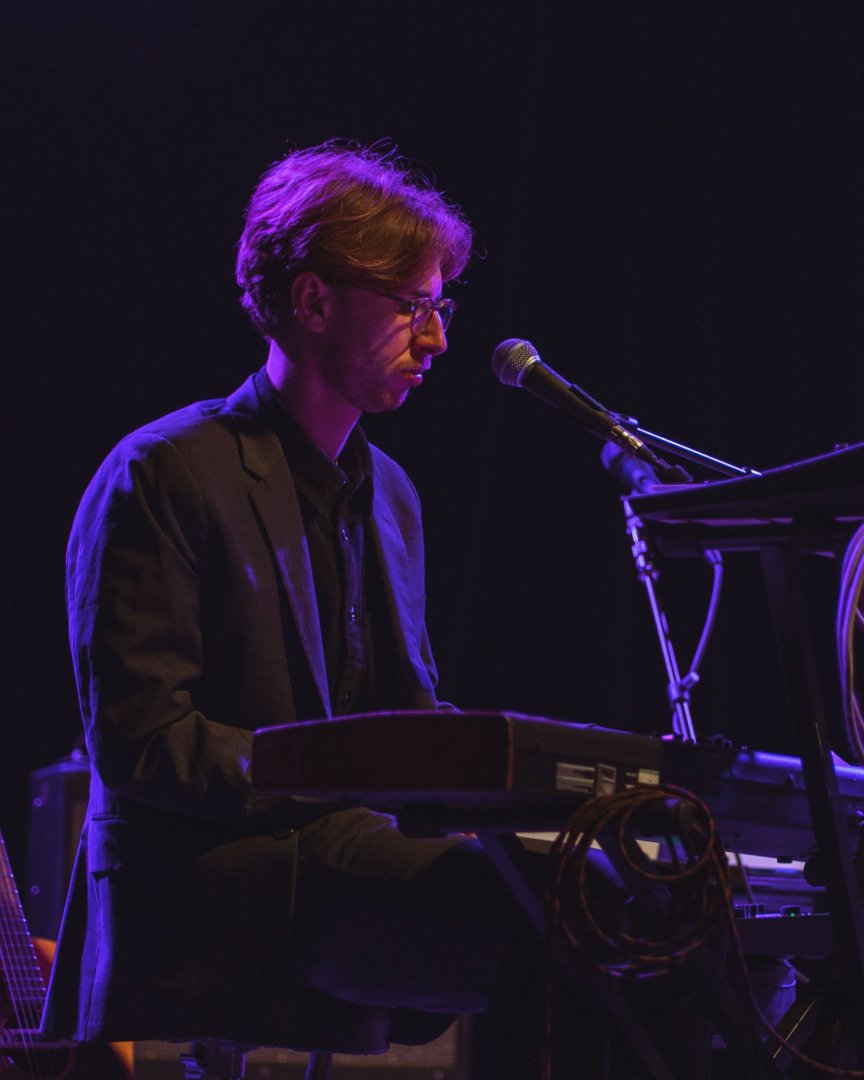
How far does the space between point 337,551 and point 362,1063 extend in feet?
5.68

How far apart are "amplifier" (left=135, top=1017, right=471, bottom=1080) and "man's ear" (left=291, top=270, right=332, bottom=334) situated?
1968mm

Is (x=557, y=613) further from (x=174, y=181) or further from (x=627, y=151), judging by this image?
(x=174, y=181)

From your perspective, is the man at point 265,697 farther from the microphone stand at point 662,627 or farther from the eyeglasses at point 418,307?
the microphone stand at point 662,627

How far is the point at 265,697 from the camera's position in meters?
2.02

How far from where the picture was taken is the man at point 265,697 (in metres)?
1.84

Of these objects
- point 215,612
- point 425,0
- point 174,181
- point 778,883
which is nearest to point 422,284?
point 215,612

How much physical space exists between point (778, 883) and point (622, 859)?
6.41ft

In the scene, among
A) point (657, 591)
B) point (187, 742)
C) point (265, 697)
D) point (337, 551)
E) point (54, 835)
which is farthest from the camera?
point (54, 835)

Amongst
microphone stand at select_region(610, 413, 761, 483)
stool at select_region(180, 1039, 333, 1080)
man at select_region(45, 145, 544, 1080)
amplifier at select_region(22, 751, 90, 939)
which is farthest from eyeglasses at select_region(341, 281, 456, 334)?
amplifier at select_region(22, 751, 90, 939)

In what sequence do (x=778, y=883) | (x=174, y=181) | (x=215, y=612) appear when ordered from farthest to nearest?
(x=174, y=181) → (x=778, y=883) → (x=215, y=612)

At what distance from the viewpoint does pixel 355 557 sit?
234 centimetres

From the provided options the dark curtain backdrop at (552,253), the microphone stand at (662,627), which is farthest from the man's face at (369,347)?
the dark curtain backdrop at (552,253)

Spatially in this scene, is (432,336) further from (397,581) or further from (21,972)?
(21,972)

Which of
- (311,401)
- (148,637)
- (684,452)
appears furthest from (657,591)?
(148,637)
